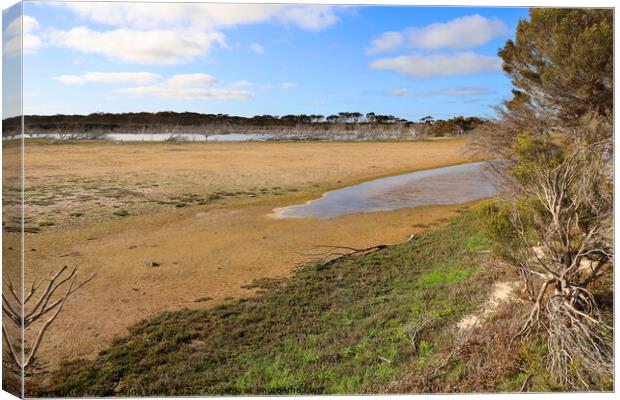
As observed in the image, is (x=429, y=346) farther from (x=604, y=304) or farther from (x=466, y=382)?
(x=604, y=304)

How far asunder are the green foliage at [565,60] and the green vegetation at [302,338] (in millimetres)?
2740

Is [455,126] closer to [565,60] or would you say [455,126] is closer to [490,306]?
[565,60]

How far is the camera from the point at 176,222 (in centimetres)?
1038

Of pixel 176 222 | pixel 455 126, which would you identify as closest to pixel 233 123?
pixel 176 222

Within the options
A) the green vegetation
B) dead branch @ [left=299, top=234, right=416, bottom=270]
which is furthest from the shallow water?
the green vegetation

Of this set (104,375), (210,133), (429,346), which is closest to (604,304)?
(429,346)

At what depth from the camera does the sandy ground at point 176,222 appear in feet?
21.9

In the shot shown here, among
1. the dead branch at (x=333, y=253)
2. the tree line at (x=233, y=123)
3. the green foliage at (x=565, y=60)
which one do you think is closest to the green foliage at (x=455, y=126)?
the tree line at (x=233, y=123)

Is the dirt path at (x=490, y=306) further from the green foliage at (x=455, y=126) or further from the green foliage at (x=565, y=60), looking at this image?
the green foliage at (x=455, y=126)

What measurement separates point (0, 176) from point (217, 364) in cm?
281

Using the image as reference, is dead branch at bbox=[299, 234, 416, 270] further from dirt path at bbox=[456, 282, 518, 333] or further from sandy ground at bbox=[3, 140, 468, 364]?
dirt path at bbox=[456, 282, 518, 333]

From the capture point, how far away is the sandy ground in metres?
6.67

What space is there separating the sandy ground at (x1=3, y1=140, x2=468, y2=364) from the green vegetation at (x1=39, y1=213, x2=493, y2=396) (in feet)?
1.74

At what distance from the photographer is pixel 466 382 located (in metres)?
4.34
